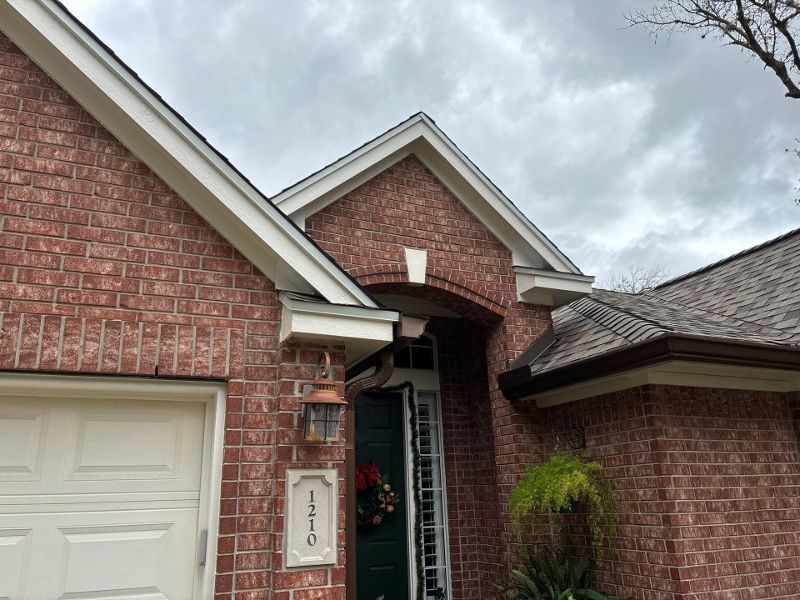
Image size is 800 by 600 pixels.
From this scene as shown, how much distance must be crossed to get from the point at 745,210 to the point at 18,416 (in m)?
52.8

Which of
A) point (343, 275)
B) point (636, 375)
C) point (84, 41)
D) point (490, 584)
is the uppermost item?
point (84, 41)

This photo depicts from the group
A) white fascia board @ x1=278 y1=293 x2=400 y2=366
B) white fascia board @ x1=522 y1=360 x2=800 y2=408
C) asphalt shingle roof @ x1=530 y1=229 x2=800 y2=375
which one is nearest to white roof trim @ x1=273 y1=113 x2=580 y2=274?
asphalt shingle roof @ x1=530 y1=229 x2=800 y2=375

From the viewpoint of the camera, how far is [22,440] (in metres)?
3.31

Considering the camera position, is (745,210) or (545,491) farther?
(745,210)

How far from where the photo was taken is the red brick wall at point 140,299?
11.1ft

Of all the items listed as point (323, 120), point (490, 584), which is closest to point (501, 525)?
point (490, 584)

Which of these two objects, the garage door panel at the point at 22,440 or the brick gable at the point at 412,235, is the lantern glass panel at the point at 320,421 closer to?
the garage door panel at the point at 22,440

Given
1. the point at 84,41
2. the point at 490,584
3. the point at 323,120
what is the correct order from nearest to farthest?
the point at 84,41
the point at 490,584
the point at 323,120

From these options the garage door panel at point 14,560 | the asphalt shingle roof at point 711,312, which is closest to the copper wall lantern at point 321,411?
the garage door panel at point 14,560

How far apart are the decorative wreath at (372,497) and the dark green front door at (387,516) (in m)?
0.09

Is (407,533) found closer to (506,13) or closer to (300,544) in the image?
(300,544)

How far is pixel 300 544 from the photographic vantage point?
3572 millimetres

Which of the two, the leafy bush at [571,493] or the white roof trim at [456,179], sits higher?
the white roof trim at [456,179]

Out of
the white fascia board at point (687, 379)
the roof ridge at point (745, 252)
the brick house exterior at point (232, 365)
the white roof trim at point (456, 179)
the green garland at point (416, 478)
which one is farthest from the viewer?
the roof ridge at point (745, 252)
